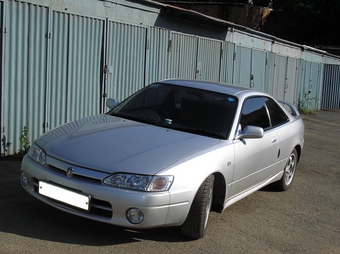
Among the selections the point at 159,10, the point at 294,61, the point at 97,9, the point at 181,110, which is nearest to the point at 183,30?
the point at 159,10

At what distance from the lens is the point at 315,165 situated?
9328 millimetres

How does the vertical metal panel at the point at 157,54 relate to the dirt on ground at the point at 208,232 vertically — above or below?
above

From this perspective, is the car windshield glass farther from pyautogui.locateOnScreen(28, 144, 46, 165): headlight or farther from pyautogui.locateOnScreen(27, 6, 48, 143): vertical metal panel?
pyautogui.locateOnScreen(27, 6, 48, 143): vertical metal panel

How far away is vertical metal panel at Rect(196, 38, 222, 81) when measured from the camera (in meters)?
12.3

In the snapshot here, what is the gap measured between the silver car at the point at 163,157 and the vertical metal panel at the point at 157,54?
13.6ft

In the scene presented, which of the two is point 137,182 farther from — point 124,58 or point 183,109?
point 124,58

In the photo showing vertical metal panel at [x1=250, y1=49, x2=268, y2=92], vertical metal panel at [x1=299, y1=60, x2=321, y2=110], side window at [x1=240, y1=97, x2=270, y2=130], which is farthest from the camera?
vertical metal panel at [x1=299, y1=60, x2=321, y2=110]

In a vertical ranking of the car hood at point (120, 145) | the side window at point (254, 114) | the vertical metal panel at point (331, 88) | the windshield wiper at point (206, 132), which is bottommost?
the vertical metal panel at point (331, 88)

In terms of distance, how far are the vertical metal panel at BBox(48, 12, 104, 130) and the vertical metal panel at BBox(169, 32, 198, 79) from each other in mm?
2487

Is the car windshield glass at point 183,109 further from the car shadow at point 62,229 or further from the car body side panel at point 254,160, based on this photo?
the car shadow at point 62,229

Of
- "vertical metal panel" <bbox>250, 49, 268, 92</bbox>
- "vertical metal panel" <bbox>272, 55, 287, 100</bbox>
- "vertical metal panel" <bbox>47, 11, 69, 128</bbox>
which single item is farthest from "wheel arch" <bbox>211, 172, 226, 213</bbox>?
"vertical metal panel" <bbox>272, 55, 287, 100</bbox>

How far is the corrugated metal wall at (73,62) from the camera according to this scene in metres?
7.38

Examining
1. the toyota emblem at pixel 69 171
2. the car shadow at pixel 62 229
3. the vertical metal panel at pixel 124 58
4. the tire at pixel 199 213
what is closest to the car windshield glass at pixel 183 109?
the tire at pixel 199 213

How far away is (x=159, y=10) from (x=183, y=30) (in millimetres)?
1141
